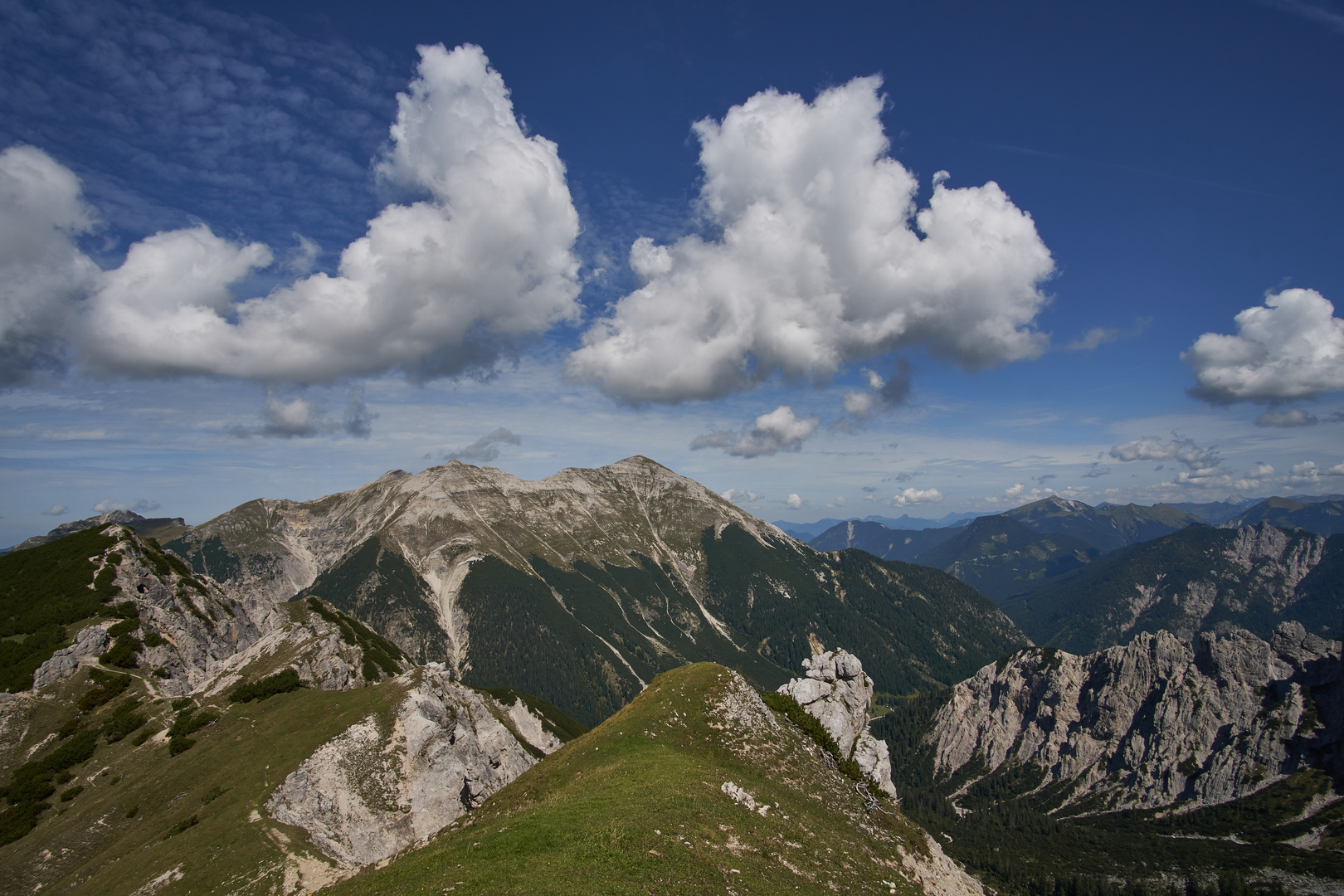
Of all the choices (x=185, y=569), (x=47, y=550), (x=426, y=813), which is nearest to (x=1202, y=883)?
(x=426, y=813)

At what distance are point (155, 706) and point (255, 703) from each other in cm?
1305

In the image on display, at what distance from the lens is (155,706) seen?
Answer: 7425 cm

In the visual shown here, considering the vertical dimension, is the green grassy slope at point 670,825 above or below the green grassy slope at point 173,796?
above

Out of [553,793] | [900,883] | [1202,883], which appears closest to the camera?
[900,883]

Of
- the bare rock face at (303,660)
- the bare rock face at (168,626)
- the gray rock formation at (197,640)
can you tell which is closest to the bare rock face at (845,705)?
the bare rock face at (303,660)

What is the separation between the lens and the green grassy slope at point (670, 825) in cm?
2806

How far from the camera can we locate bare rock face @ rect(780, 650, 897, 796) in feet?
245

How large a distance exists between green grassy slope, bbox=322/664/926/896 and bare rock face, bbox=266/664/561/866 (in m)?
22.9

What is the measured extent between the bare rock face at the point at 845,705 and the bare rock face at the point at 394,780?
44.7 metres

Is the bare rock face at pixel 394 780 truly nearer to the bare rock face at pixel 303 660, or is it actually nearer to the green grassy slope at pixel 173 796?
the green grassy slope at pixel 173 796

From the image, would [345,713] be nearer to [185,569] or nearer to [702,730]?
[702,730]

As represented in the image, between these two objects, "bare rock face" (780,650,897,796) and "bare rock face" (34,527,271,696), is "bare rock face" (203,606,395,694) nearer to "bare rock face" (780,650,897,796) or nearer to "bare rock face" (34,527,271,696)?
"bare rock face" (34,527,271,696)

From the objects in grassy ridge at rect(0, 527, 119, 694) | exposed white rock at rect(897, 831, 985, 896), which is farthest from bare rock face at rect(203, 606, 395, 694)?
exposed white rock at rect(897, 831, 985, 896)

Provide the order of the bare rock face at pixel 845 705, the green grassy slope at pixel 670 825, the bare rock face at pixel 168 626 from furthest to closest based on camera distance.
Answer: the bare rock face at pixel 168 626 → the bare rock face at pixel 845 705 → the green grassy slope at pixel 670 825
